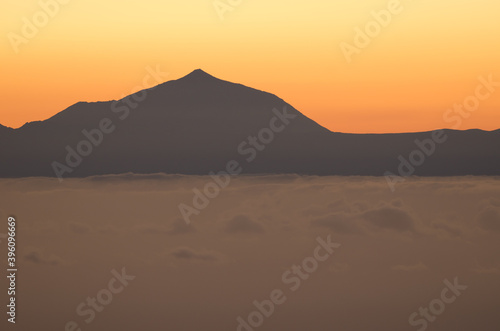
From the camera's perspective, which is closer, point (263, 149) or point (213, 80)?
point (263, 149)

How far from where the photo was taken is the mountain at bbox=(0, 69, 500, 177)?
8769cm

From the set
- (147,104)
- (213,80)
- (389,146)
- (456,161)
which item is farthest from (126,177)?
(213,80)

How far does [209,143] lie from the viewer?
13762 centimetres

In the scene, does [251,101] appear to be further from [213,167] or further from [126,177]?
[126,177]

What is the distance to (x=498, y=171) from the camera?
7925cm

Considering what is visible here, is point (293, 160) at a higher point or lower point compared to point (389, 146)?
lower

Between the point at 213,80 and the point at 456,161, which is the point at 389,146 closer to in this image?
the point at 456,161

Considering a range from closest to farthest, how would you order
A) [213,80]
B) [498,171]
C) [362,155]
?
[498,171], [362,155], [213,80]

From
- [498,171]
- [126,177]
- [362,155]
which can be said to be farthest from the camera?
[126,177]

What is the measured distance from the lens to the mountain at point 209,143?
3452 inches

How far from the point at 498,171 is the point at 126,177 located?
5787cm

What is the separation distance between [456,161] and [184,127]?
76659 mm

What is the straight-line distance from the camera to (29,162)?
99.5 meters

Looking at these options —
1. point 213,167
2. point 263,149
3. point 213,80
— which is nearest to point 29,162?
point 213,167
